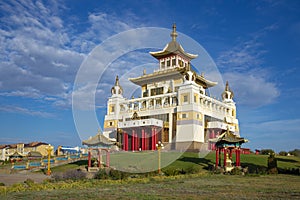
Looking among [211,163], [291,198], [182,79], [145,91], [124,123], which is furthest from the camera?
[145,91]

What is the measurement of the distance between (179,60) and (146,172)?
39824 millimetres

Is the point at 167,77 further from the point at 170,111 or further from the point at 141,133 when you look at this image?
the point at 141,133

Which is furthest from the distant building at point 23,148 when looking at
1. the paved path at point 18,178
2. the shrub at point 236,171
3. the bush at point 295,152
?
the shrub at point 236,171

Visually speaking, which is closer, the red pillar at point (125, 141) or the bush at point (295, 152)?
the bush at point (295, 152)

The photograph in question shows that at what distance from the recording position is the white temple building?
54.5 m

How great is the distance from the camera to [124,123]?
192 ft

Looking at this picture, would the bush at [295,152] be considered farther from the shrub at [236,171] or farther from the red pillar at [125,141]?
the shrub at [236,171]

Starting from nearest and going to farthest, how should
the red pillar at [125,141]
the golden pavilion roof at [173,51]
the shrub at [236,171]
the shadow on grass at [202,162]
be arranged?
1. the shrub at [236,171]
2. the shadow on grass at [202,162]
3. the red pillar at [125,141]
4. the golden pavilion roof at [173,51]

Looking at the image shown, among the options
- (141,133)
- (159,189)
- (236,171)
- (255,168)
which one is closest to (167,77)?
(141,133)

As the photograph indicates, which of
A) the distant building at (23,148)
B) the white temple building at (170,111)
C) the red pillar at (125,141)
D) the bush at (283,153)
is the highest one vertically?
the white temple building at (170,111)

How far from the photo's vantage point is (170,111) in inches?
2256

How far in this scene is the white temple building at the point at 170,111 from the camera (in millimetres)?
54500

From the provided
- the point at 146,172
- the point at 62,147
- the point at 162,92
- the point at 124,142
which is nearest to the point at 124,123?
the point at 124,142

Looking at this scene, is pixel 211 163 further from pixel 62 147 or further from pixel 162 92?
pixel 62 147
